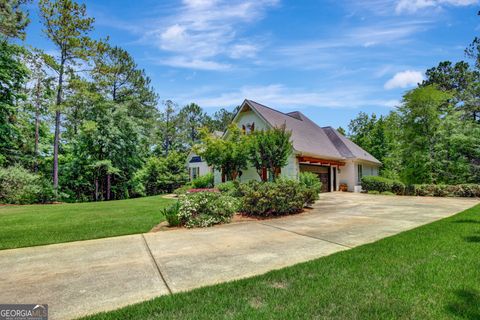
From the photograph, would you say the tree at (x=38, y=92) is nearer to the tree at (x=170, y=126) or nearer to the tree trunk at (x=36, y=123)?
the tree trunk at (x=36, y=123)

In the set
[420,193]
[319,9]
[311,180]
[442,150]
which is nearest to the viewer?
[319,9]

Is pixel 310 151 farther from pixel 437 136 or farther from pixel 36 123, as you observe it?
pixel 36 123

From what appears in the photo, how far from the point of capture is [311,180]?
1492 centimetres

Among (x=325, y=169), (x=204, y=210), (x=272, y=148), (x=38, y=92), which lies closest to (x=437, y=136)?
(x=325, y=169)

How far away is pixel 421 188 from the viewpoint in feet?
58.0

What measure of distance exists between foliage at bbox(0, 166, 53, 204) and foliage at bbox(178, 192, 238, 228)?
604 inches

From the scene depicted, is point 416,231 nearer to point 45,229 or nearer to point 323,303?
point 323,303

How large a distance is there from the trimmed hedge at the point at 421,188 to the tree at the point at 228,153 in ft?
35.5

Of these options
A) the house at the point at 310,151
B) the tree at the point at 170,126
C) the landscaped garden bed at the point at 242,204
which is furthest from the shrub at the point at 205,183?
the tree at the point at 170,126

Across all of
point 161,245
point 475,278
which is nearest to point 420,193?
point 475,278

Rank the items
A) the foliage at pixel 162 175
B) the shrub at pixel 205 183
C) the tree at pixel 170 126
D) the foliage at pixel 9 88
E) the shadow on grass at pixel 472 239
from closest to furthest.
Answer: the shadow on grass at pixel 472 239
the foliage at pixel 9 88
the shrub at pixel 205 183
the foliage at pixel 162 175
the tree at pixel 170 126

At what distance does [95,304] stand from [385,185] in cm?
2114

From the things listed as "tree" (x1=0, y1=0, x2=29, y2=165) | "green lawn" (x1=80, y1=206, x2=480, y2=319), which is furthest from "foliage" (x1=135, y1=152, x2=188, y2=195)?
"green lawn" (x1=80, y1=206, x2=480, y2=319)

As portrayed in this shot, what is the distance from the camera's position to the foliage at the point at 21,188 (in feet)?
53.7
